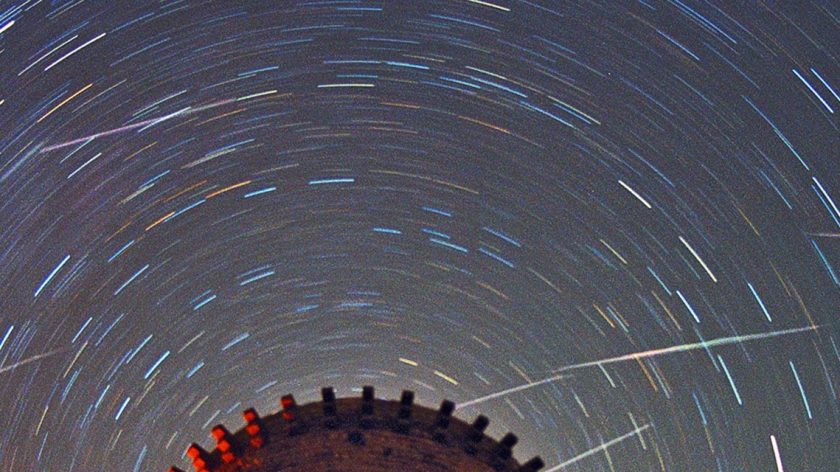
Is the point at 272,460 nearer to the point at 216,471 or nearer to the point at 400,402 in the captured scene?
the point at 216,471

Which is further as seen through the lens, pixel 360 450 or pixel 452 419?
pixel 452 419

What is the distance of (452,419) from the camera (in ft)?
128

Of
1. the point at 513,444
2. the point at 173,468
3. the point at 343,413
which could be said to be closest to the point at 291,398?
the point at 343,413

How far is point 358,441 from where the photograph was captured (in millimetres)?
36906

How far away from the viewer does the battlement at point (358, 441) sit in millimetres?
36281

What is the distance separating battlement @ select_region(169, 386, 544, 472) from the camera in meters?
36.3

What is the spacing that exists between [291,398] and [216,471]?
3.69m

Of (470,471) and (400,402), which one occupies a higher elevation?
(400,402)

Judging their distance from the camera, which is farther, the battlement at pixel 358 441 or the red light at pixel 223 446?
the red light at pixel 223 446

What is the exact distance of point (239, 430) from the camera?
124 ft

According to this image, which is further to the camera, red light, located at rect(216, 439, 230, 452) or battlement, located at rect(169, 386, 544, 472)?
red light, located at rect(216, 439, 230, 452)

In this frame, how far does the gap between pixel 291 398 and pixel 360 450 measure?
3.46 meters

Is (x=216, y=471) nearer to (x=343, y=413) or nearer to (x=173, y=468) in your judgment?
(x=173, y=468)

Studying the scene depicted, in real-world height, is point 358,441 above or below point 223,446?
below
